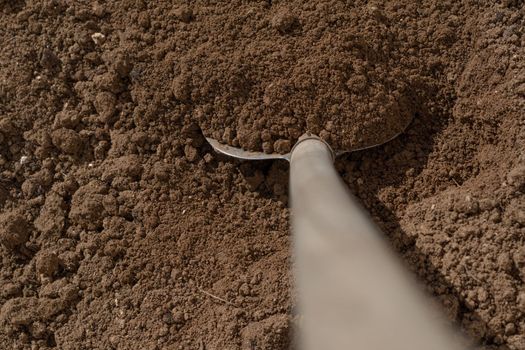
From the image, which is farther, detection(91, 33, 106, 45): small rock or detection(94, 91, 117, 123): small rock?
detection(91, 33, 106, 45): small rock

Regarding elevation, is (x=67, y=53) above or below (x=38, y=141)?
above

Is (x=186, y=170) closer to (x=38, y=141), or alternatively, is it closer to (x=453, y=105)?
(x=38, y=141)

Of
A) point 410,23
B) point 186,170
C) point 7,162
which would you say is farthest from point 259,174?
point 7,162

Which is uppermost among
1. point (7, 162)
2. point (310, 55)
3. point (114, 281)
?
point (310, 55)

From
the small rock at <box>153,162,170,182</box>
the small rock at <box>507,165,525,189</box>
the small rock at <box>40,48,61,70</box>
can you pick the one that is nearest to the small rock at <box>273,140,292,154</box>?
the small rock at <box>153,162,170,182</box>

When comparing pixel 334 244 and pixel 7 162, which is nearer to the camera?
pixel 334 244

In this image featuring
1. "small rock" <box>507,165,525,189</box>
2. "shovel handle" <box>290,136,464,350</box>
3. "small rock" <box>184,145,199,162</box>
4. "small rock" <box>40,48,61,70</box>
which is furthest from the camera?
"small rock" <box>40,48,61,70</box>

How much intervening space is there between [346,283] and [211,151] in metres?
1.04

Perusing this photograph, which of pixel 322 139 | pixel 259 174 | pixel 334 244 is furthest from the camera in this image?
pixel 259 174

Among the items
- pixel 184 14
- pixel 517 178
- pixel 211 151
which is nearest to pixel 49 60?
pixel 184 14

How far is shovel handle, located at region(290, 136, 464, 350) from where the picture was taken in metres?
2.07

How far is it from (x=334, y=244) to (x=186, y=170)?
0.96 metres

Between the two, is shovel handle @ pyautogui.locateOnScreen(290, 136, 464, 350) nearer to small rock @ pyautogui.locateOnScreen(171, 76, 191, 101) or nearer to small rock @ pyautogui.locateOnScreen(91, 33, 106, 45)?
small rock @ pyautogui.locateOnScreen(171, 76, 191, 101)

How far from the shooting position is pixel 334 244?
214cm
